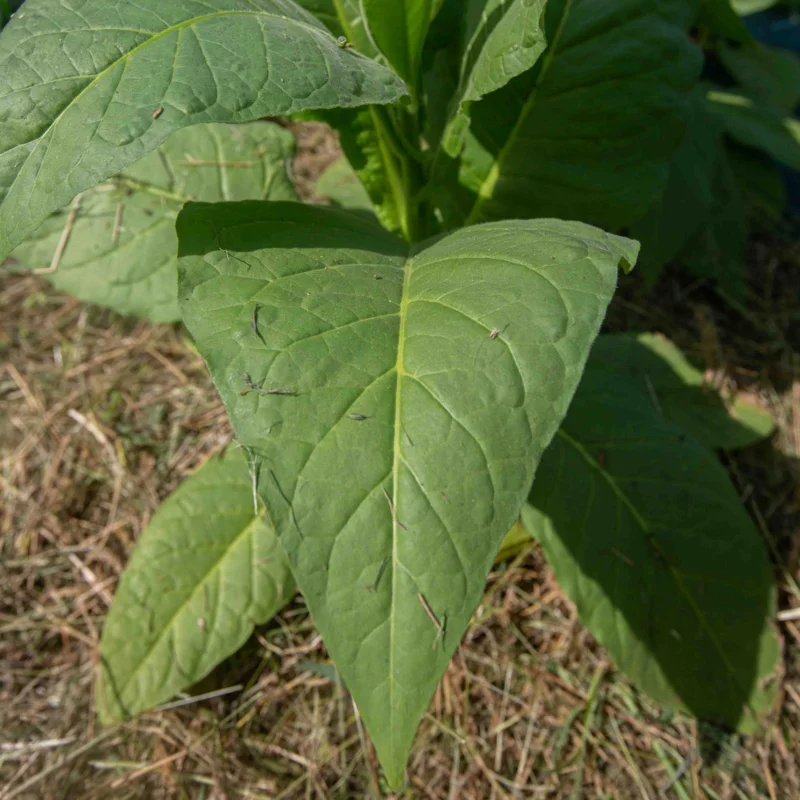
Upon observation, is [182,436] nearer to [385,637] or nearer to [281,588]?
[281,588]

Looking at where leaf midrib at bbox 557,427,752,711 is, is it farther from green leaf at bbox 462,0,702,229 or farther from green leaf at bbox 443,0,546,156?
green leaf at bbox 443,0,546,156

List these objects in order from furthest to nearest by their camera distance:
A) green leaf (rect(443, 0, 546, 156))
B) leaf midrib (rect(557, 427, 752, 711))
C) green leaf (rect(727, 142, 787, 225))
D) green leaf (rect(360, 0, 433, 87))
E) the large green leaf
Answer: green leaf (rect(727, 142, 787, 225))
the large green leaf
leaf midrib (rect(557, 427, 752, 711))
green leaf (rect(360, 0, 433, 87))
green leaf (rect(443, 0, 546, 156))

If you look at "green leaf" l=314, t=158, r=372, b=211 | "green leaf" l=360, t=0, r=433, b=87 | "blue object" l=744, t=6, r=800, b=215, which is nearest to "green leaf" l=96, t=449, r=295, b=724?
"green leaf" l=314, t=158, r=372, b=211

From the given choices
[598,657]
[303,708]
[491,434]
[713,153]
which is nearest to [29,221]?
[491,434]

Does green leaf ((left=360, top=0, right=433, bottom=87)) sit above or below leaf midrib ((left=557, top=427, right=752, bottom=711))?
above

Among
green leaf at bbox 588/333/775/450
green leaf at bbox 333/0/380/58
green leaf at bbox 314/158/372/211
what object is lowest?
green leaf at bbox 588/333/775/450

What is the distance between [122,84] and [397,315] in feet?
1.59

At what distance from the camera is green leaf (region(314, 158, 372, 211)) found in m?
2.12

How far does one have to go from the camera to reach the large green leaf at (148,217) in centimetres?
174

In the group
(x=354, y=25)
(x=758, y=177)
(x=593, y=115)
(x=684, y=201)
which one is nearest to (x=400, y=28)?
(x=354, y=25)

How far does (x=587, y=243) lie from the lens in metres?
1.06

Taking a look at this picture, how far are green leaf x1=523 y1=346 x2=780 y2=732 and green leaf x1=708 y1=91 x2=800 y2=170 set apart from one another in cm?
123

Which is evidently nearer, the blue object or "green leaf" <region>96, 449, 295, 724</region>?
"green leaf" <region>96, 449, 295, 724</region>

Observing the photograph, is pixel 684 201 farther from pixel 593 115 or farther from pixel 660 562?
pixel 660 562
